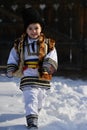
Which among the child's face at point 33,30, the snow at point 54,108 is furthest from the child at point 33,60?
the snow at point 54,108

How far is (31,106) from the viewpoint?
523 cm

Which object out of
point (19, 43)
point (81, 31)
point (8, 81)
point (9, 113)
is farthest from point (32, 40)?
point (81, 31)

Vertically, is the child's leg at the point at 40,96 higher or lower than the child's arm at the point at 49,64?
lower

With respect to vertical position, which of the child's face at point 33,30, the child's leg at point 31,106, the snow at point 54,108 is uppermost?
the child's face at point 33,30

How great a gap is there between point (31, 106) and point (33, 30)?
2.84 ft

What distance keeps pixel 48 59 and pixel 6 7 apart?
463cm

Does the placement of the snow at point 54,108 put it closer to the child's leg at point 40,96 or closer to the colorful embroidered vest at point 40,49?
the child's leg at point 40,96

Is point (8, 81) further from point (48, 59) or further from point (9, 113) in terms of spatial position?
point (48, 59)

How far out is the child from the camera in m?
5.34

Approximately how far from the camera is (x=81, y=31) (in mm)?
9484

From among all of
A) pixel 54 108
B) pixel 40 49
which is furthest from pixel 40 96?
pixel 54 108

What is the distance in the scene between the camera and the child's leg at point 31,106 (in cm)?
519

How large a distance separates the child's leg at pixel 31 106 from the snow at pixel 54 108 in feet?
0.37

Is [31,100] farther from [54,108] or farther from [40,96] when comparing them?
[54,108]
